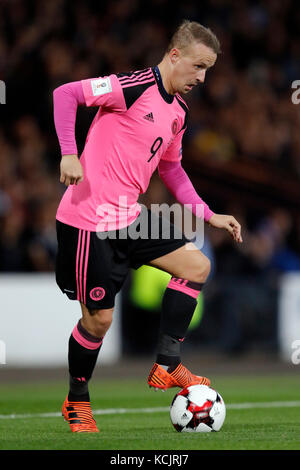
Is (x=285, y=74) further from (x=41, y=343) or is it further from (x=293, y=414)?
(x=293, y=414)

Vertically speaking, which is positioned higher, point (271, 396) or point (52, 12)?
point (52, 12)

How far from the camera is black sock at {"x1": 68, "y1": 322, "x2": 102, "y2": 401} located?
5.70 meters

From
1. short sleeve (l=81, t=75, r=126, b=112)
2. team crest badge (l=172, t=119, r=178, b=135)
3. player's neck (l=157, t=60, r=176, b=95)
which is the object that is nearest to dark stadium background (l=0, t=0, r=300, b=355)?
team crest badge (l=172, t=119, r=178, b=135)

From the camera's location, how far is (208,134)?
1485 centimetres

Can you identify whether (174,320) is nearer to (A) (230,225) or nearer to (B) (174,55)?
(A) (230,225)

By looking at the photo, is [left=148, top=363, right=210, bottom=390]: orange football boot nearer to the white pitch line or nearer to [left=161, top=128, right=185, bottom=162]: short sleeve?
[left=161, top=128, right=185, bottom=162]: short sleeve

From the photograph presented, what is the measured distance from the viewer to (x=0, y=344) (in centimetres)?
1190

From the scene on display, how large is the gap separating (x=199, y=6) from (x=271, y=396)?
1031cm

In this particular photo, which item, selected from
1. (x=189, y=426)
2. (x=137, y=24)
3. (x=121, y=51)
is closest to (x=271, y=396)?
(x=189, y=426)

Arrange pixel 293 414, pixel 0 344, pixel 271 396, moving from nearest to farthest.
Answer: pixel 293 414 < pixel 271 396 < pixel 0 344

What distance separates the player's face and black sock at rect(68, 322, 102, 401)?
1.56 meters

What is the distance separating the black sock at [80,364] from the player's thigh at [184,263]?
598mm

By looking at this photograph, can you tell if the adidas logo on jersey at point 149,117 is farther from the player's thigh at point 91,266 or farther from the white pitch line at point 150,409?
the white pitch line at point 150,409

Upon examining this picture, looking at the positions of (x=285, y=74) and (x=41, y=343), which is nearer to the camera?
(x=41, y=343)
